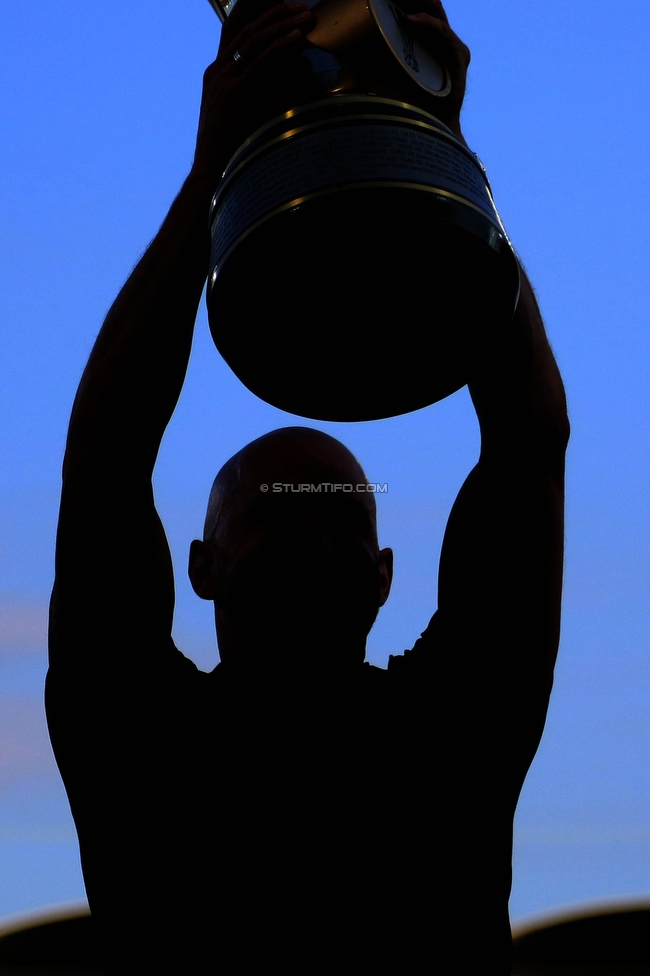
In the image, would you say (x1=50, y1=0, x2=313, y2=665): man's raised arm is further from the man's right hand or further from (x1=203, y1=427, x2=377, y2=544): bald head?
(x1=203, y1=427, x2=377, y2=544): bald head

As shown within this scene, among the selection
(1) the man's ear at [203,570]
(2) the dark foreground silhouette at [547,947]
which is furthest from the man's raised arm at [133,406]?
(2) the dark foreground silhouette at [547,947]

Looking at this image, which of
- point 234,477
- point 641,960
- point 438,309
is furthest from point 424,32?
point 641,960

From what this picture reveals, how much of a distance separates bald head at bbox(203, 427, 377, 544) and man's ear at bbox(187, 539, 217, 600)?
1.5 inches

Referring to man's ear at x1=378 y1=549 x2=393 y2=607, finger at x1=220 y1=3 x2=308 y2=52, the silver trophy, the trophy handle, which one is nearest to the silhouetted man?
finger at x1=220 y1=3 x2=308 y2=52

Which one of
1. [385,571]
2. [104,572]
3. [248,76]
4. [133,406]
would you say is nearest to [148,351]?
[133,406]

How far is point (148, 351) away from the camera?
2148 mm

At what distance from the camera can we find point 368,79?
76.4 inches

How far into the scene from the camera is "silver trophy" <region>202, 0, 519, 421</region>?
1.74 metres

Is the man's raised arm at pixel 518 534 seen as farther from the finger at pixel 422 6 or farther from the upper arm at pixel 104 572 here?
the upper arm at pixel 104 572

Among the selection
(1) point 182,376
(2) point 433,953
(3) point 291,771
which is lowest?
(2) point 433,953

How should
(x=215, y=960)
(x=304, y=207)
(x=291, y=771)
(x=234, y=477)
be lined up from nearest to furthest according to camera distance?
(x=304, y=207), (x=215, y=960), (x=291, y=771), (x=234, y=477)

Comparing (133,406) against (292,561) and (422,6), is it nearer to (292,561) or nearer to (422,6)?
(292,561)

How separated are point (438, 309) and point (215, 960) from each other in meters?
1.47

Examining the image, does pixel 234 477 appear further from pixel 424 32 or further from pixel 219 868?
pixel 424 32
